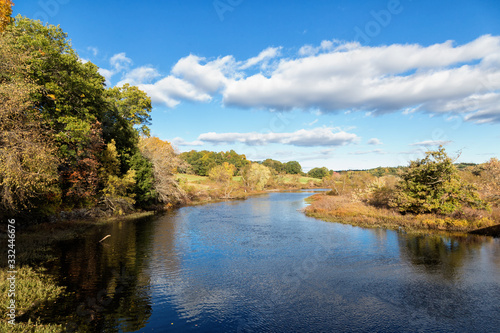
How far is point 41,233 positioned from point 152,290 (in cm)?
1696

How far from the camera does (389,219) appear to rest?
34656 mm

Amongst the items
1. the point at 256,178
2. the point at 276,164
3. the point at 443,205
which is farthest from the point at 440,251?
the point at 276,164

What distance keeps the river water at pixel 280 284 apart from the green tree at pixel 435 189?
5.72 m

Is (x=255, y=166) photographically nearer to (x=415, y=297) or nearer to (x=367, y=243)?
(x=367, y=243)

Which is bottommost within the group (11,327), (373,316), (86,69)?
(373,316)

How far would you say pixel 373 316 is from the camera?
1210cm

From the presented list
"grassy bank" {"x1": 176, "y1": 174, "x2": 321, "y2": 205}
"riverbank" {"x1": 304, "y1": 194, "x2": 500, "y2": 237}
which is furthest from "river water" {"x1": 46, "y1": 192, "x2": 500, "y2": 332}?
"grassy bank" {"x1": 176, "y1": 174, "x2": 321, "y2": 205}

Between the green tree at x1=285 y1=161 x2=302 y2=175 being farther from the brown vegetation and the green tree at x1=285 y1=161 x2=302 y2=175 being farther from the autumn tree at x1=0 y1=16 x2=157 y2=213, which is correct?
the autumn tree at x1=0 y1=16 x2=157 y2=213

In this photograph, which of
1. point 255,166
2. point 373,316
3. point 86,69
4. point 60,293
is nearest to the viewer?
point 373,316

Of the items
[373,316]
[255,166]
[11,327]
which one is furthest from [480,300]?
[255,166]

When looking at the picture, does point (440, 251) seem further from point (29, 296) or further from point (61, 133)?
point (61, 133)

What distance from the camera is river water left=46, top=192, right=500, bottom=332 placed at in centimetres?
1159

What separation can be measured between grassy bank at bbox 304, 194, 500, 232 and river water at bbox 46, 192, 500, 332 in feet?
11.2

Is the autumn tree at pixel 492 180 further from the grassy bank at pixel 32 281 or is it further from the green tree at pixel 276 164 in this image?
the green tree at pixel 276 164
